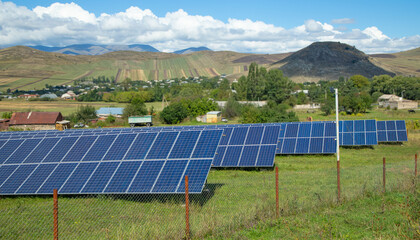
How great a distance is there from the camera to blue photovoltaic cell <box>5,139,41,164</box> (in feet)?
55.5

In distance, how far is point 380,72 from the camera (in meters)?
199

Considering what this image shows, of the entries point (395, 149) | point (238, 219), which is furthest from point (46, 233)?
point (395, 149)

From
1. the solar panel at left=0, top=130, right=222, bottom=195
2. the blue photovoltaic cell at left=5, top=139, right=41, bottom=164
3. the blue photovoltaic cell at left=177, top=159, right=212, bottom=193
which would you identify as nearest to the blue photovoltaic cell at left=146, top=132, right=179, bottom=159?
the solar panel at left=0, top=130, right=222, bottom=195

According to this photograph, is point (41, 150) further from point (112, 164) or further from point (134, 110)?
point (134, 110)

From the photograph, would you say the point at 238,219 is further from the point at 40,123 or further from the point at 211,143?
the point at 40,123

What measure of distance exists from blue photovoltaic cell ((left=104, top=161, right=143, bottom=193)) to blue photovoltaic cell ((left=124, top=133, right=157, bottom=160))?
0.54 m

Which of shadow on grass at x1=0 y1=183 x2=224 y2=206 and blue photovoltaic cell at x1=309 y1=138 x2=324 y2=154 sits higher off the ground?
shadow on grass at x1=0 y1=183 x2=224 y2=206

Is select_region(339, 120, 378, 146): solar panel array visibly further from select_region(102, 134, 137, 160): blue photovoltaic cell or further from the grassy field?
the grassy field

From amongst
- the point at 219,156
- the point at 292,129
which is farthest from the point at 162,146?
the point at 292,129

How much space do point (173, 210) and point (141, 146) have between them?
4404 mm

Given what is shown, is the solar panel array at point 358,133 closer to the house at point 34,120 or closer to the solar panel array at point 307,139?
the solar panel array at point 307,139

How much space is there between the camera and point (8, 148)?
18453 mm

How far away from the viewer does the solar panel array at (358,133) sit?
3155cm

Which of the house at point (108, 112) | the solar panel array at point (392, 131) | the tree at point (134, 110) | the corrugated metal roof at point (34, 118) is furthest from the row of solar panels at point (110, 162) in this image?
the house at point (108, 112)
